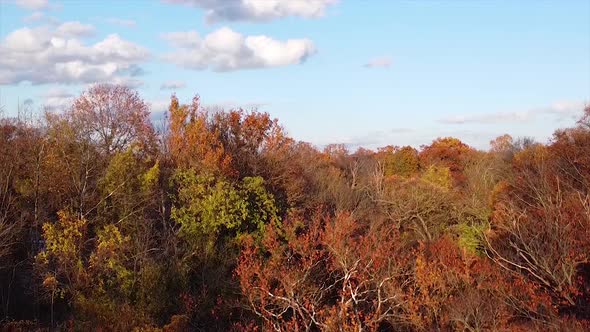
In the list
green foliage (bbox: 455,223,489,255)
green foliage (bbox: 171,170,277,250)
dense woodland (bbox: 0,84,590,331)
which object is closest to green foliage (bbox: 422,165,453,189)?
green foliage (bbox: 455,223,489,255)

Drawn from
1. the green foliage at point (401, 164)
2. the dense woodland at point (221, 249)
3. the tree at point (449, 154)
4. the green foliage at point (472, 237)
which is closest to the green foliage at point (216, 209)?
the dense woodland at point (221, 249)

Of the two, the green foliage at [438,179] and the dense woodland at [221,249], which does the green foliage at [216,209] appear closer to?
the dense woodland at [221,249]

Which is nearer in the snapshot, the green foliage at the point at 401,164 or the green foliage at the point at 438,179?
the green foliage at the point at 438,179

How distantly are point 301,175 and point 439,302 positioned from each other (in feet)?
52.6

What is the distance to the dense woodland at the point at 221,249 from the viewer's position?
21.9m

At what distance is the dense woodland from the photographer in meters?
21.9

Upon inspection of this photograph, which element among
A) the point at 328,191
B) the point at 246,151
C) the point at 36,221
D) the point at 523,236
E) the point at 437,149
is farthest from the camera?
the point at 437,149

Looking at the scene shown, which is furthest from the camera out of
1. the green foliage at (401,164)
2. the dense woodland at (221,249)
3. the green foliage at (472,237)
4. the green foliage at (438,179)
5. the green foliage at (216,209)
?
the green foliage at (401,164)

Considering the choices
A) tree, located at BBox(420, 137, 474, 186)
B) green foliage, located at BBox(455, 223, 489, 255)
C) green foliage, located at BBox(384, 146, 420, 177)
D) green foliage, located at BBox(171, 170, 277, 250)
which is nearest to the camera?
green foliage, located at BBox(171, 170, 277, 250)

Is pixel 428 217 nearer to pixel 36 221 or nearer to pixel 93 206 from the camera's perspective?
pixel 93 206

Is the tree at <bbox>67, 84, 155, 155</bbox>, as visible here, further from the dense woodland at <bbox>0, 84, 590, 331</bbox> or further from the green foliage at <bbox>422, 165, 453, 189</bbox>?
the green foliage at <bbox>422, 165, 453, 189</bbox>

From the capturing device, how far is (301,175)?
38438 millimetres

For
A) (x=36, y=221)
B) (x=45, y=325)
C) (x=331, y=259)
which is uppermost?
(x=36, y=221)

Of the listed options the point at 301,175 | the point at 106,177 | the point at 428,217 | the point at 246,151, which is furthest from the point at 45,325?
the point at 428,217
